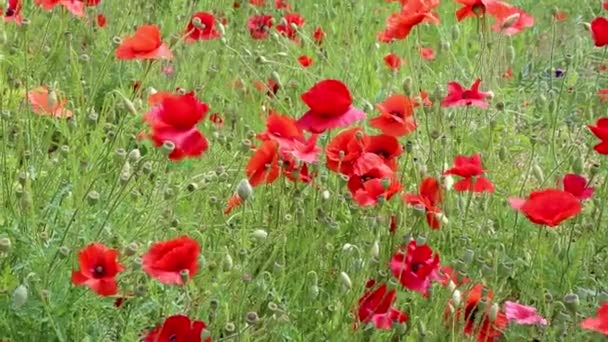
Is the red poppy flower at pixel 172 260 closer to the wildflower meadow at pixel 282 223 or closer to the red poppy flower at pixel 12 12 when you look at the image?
the wildflower meadow at pixel 282 223

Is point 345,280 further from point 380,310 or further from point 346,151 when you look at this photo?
point 346,151

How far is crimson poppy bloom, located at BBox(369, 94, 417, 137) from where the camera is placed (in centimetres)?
215

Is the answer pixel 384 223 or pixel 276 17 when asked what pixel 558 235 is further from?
pixel 276 17

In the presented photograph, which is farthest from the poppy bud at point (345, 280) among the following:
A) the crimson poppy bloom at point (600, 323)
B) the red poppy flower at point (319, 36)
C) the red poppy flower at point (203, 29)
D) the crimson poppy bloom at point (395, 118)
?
the red poppy flower at point (319, 36)

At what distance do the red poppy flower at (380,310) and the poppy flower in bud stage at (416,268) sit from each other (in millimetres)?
34

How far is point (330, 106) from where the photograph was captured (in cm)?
196

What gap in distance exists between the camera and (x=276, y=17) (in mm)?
3920

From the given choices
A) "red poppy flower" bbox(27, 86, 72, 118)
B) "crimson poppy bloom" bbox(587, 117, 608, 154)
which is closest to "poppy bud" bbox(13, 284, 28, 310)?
"red poppy flower" bbox(27, 86, 72, 118)

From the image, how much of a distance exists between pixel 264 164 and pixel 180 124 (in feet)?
0.73

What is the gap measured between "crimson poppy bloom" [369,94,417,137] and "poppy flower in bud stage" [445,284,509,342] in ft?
1.16

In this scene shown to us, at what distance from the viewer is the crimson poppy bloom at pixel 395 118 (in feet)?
7.05

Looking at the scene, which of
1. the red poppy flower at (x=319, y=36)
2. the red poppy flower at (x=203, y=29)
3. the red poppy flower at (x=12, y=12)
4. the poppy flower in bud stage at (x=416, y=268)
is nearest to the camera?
the poppy flower in bud stage at (x=416, y=268)

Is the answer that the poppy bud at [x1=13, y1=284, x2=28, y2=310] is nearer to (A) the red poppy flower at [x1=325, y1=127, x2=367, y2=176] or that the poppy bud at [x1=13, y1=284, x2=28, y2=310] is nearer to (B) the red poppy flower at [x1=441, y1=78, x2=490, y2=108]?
(A) the red poppy flower at [x1=325, y1=127, x2=367, y2=176]

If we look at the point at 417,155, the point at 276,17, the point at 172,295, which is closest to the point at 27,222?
the point at 172,295
